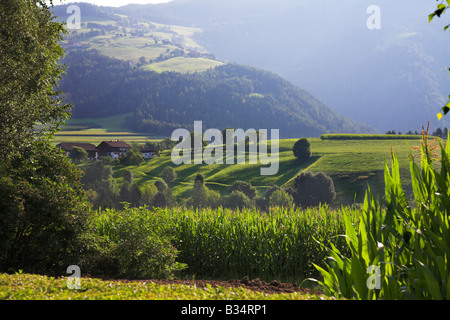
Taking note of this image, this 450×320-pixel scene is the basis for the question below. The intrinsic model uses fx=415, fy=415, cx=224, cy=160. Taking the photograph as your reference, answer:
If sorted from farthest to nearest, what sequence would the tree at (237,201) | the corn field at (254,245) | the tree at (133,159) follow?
1. the tree at (133,159)
2. the tree at (237,201)
3. the corn field at (254,245)

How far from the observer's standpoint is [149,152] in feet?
393

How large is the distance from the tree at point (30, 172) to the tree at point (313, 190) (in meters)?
52.4

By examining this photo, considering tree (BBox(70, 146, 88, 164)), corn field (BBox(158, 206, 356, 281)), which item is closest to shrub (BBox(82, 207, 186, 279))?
corn field (BBox(158, 206, 356, 281))

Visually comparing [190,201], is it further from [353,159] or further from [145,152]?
[145,152]

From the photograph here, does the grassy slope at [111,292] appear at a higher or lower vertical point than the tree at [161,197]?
higher

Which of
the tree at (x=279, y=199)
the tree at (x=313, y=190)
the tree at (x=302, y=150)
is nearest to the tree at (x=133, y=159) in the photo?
the tree at (x=302, y=150)

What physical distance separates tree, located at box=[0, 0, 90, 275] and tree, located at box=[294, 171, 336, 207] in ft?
172

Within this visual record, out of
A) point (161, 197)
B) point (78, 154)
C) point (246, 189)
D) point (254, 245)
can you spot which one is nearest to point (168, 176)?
point (246, 189)

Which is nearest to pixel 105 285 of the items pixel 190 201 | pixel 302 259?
pixel 302 259

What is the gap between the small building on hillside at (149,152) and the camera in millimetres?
115994

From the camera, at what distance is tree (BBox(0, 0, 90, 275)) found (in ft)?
33.1

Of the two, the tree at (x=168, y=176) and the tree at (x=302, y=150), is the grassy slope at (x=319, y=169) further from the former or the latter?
the tree at (x=168, y=176)

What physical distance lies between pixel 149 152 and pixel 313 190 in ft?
222
